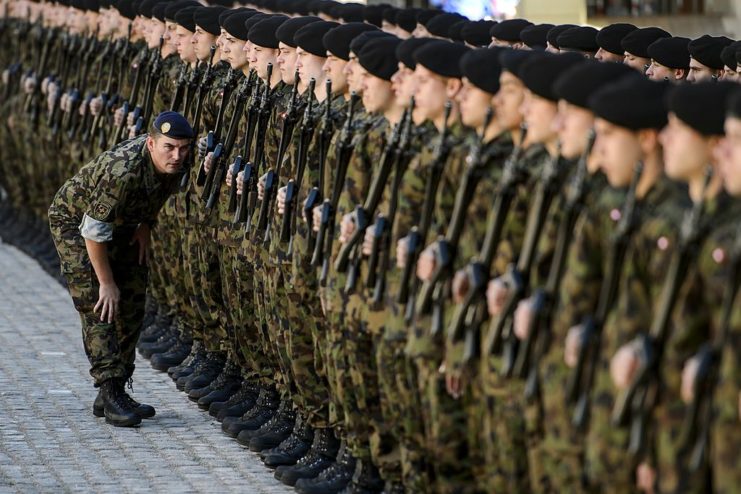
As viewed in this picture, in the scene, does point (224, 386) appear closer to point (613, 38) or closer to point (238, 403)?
point (238, 403)

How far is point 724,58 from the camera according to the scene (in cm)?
1019

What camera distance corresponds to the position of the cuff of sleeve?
10.2 m

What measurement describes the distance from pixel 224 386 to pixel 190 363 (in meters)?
0.72

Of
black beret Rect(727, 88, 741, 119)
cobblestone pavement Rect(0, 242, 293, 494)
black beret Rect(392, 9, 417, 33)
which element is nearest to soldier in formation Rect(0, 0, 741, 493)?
black beret Rect(727, 88, 741, 119)

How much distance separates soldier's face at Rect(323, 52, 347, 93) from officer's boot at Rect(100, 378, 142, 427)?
213 centimetres

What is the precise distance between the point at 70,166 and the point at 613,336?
9.70m

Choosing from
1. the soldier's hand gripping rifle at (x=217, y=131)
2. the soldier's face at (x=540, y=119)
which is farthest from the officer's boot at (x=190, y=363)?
the soldier's face at (x=540, y=119)

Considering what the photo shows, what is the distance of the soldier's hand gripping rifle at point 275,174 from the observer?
9898 mm

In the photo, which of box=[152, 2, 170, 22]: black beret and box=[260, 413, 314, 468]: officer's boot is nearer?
box=[260, 413, 314, 468]: officer's boot

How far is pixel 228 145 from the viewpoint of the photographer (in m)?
11.0

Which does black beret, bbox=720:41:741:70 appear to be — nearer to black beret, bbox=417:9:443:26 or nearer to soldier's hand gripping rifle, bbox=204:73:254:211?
soldier's hand gripping rifle, bbox=204:73:254:211

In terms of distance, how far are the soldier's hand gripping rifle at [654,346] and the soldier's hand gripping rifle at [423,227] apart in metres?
1.75

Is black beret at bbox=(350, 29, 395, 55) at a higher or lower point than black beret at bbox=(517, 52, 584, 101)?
lower

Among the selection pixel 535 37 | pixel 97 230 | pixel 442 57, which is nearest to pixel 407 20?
pixel 535 37
